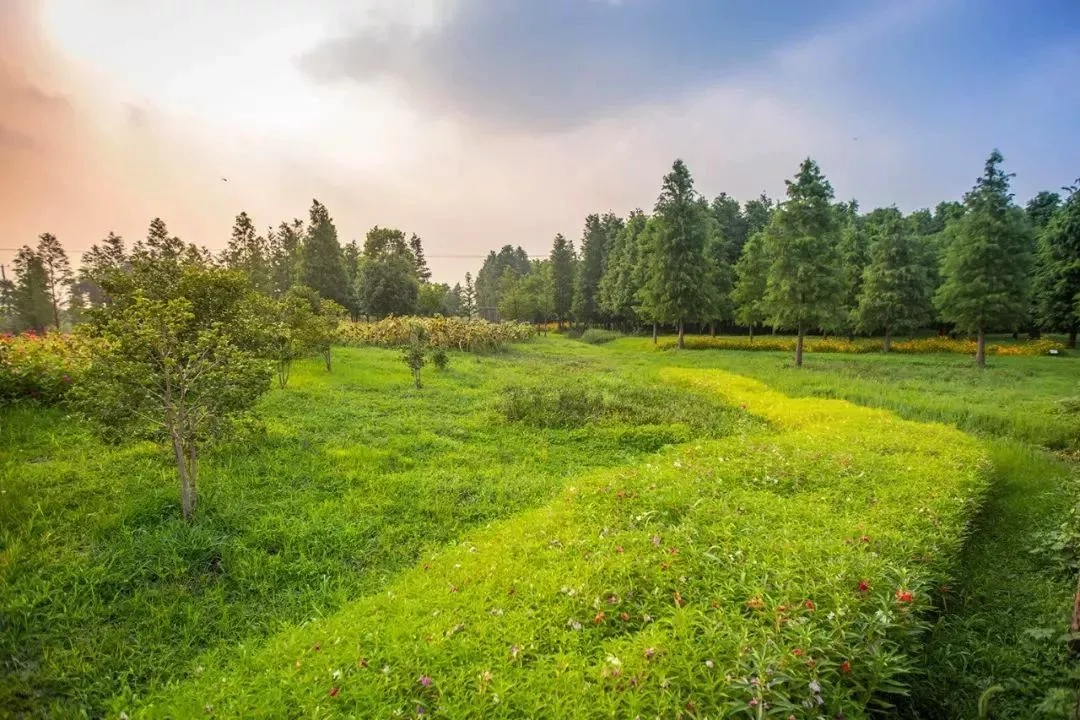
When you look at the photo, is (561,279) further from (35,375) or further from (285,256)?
(35,375)

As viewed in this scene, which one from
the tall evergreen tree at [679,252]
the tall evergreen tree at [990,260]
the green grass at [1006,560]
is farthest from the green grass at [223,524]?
the tall evergreen tree at [679,252]

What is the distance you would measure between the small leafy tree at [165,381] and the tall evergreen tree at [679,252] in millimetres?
29904

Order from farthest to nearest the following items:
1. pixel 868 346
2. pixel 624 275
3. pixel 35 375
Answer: pixel 624 275
pixel 868 346
pixel 35 375

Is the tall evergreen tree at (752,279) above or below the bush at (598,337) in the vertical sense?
above

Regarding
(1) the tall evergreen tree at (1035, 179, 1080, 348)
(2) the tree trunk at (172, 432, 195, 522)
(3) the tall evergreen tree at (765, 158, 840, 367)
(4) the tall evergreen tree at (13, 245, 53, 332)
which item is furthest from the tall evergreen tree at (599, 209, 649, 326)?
(4) the tall evergreen tree at (13, 245, 53, 332)

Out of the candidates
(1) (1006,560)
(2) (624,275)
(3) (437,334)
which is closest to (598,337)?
(2) (624,275)

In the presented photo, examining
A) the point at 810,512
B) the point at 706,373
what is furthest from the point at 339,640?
the point at 706,373

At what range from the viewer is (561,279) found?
60.1m

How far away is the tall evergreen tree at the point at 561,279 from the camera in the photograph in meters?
59.8

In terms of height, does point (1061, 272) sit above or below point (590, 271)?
below

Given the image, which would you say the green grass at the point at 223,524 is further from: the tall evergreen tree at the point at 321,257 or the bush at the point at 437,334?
the tall evergreen tree at the point at 321,257

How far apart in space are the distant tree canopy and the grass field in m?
2.89

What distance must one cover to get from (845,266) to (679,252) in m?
11.8

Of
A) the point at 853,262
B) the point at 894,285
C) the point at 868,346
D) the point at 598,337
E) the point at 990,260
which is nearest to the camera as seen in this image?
the point at 990,260
